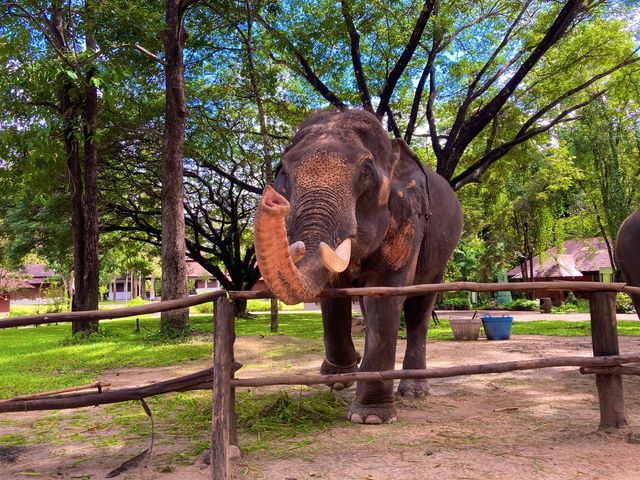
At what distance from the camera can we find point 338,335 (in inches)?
221

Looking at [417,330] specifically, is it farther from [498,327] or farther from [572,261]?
[572,261]

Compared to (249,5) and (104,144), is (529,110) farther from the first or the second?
(104,144)

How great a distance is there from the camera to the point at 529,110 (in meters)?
16.4

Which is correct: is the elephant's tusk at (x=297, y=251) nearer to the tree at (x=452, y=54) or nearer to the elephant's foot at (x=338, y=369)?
the elephant's foot at (x=338, y=369)

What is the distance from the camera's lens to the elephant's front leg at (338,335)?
5488mm

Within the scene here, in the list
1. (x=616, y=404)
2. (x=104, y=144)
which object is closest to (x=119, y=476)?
(x=616, y=404)

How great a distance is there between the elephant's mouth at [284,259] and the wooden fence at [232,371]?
257 mm

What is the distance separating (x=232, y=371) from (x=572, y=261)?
35090mm

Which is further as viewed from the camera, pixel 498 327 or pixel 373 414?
pixel 498 327

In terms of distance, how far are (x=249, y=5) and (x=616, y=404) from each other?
1083cm

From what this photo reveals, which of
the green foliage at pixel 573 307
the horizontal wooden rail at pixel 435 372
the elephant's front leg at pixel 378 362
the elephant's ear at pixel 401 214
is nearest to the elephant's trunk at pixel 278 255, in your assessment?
the horizontal wooden rail at pixel 435 372

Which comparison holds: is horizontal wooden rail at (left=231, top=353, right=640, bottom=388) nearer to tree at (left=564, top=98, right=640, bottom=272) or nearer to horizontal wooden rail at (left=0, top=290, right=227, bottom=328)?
horizontal wooden rail at (left=0, top=290, right=227, bottom=328)

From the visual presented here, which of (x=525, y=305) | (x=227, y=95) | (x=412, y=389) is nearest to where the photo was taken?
(x=412, y=389)

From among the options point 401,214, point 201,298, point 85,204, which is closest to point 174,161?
point 85,204
